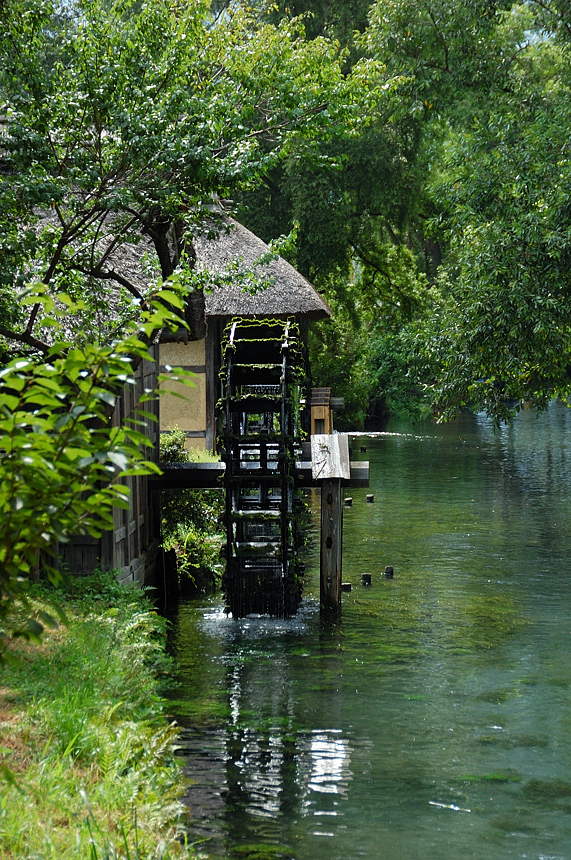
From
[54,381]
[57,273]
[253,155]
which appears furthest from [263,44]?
[54,381]

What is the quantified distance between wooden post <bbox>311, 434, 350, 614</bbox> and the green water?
39 centimetres

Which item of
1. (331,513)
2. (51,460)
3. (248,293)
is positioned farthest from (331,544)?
(51,460)

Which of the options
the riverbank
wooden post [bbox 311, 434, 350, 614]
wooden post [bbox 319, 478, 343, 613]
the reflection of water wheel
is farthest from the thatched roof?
the riverbank

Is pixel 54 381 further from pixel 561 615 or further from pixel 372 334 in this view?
pixel 372 334

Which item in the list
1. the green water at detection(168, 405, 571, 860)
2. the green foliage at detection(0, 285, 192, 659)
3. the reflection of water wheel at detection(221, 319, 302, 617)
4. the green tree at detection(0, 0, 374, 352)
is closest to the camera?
the green foliage at detection(0, 285, 192, 659)

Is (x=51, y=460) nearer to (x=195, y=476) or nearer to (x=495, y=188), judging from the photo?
(x=195, y=476)

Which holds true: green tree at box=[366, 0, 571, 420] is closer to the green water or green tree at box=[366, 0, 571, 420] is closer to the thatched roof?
the thatched roof

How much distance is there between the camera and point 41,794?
5766 millimetres

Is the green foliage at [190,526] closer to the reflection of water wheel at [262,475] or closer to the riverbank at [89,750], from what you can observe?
the reflection of water wheel at [262,475]

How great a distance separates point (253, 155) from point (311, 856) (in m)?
6.65

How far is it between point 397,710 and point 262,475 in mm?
4409

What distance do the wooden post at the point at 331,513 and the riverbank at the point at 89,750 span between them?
10.7ft

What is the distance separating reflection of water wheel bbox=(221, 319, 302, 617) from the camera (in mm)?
12922

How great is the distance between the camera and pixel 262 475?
13.1 metres
